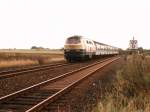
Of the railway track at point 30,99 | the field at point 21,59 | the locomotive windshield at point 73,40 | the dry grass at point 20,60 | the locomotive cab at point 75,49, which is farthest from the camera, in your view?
the locomotive windshield at point 73,40

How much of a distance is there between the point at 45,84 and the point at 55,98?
3.85 m

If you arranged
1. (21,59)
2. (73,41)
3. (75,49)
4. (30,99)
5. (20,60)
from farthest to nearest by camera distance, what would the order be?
1. (21,59)
2. (73,41)
3. (20,60)
4. (75,49)
5. (30,99)

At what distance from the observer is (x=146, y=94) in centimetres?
1024

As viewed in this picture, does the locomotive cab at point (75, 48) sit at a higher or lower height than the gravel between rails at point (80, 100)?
higher

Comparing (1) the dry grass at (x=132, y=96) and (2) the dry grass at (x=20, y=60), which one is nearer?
(1) the dry grass at (x=132, y=96)

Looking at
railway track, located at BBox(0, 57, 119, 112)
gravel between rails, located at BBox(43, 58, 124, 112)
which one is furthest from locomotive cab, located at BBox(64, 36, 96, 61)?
railway track, located at BBox(0, 57, 119, 112)

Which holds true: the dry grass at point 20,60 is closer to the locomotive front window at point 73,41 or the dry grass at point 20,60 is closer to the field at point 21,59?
the field at point 21,59

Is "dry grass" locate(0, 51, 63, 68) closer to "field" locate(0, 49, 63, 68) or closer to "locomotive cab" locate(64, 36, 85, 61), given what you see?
"field" locate(0, 49, 63, 68)

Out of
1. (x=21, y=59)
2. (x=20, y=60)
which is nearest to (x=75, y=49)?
(x=20, y=60)

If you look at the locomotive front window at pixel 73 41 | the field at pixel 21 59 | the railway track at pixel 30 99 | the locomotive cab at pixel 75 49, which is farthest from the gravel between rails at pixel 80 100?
the locomotive front window at pixel 73 41

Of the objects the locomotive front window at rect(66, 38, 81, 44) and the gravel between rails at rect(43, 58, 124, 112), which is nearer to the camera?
the gravel between rails at rect(43, 58, 124, 112)

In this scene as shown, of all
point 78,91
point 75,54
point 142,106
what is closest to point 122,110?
point 142,106

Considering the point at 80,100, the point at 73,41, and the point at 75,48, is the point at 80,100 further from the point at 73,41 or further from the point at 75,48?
the point at 73,41

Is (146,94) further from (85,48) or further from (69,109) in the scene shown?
(85,48)
